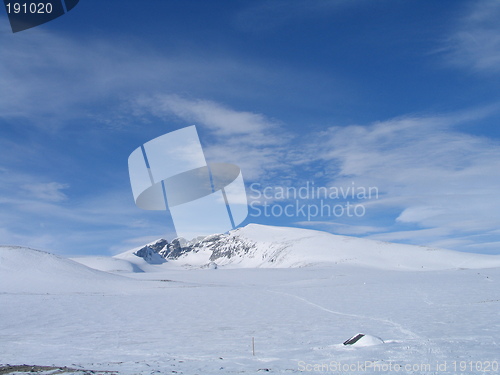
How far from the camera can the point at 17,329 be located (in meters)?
19.4

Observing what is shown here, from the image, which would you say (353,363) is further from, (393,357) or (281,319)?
(281,319)

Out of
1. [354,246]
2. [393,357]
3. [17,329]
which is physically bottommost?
[393,357]

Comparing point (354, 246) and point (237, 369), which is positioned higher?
point (354, 246)

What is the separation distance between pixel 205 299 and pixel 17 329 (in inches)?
565

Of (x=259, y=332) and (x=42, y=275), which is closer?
(x=259, y=332)

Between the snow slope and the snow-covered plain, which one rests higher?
the snow slope

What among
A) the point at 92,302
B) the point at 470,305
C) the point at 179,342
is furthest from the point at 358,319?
the point at 92,302

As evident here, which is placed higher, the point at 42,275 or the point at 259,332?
the point at 42,275

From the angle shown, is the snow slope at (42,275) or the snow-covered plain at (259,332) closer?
the snow-covered plain at (259,332)

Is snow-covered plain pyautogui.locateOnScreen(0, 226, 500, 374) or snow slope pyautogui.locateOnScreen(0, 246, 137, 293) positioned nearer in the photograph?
snow-covered plain pyautogui.locateOnScreen(0, 226, 500, 374)

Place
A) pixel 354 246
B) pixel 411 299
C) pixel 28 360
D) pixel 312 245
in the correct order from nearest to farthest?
1. pixel 28 360
2. pixel 411 299
3. pixel 354 246
4. pixel 312 245

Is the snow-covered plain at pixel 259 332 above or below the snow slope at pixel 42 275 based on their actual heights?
below

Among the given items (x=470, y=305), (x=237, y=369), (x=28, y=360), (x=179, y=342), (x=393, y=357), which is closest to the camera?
(x=237, y=369)

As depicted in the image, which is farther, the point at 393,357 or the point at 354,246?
the point at 354,246
